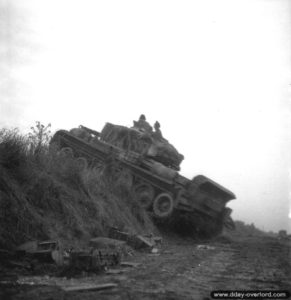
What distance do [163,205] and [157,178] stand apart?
1066mm

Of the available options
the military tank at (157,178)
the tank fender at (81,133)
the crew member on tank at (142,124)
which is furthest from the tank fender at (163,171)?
the tank fender at (81,133)

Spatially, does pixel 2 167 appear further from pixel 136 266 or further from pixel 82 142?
pixel 82 142

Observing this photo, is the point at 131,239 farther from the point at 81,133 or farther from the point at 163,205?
the point at 81,133

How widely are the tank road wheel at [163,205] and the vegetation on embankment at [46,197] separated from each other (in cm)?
272

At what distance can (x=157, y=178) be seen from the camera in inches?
563

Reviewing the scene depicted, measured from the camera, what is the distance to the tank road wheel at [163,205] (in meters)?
13.5

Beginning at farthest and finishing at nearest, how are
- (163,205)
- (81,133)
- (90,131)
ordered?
(90,131), (81,133), (163,205)

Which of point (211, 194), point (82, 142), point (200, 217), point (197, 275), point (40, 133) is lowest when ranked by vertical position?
point (197, 275)

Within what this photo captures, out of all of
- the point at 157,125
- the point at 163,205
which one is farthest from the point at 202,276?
the point at 157,125

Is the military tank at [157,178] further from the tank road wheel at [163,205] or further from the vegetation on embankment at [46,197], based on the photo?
the vegetation on embankment at [46,197]

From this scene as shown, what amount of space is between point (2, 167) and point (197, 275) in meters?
3.84

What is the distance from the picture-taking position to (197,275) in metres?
5.89

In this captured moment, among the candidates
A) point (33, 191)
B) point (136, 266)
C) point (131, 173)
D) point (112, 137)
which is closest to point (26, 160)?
point (33, 191)

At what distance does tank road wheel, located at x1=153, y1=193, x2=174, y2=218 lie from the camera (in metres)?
13.5
